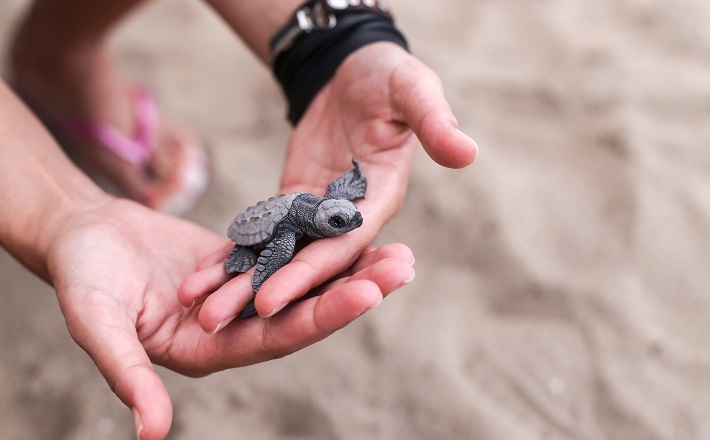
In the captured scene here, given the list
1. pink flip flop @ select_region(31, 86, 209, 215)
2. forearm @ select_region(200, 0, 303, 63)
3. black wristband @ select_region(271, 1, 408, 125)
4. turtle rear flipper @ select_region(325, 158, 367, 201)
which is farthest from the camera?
pink flip flop @ select_region(31, 86, 209, 215)

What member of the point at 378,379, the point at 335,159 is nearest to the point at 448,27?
the point at 335,159

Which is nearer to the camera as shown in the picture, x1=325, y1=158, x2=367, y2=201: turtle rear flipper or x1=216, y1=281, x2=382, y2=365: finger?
x1=216, y1=281, x2=382, y2=365: finger

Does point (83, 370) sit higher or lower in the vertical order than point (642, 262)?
higher

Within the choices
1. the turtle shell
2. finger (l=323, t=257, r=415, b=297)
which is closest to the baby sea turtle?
the turtle shell

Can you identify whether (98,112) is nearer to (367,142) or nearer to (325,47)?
(325,47)

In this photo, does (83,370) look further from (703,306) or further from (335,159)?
(703,306)

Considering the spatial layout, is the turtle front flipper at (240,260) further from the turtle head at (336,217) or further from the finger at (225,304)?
the turtle head at (336,217)

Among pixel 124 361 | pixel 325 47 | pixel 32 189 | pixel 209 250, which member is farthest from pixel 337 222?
pixel 32 189

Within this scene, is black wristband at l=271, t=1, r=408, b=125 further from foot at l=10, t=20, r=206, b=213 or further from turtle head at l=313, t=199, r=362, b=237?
foot at l=10, t=20, r=206, b=213
